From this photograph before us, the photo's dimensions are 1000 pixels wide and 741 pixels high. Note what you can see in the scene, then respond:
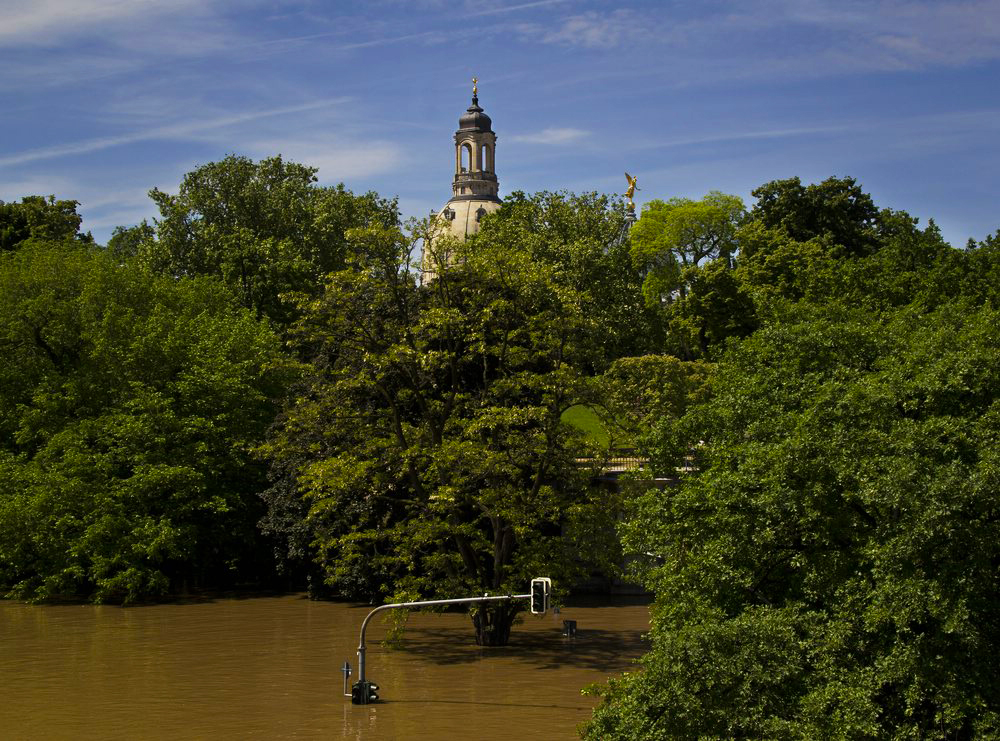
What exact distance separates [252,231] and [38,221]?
72.0ft

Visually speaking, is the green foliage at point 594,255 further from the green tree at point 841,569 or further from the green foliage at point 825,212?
the green tree at point 841,569

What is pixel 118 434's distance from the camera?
49.2m

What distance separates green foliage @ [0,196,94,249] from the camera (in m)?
82.9

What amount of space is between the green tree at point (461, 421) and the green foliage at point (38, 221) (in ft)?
134

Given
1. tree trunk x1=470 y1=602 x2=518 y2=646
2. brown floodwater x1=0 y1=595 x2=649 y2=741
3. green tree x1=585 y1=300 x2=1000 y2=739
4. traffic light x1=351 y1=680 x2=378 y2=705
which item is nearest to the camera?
green tree x1=585 y1=300 x2=1000 y2=739

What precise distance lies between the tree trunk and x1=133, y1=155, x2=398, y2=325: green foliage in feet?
129

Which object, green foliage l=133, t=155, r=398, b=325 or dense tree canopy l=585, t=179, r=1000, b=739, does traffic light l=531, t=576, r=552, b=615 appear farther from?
green foliage l=133, t=155, r=398, b=325

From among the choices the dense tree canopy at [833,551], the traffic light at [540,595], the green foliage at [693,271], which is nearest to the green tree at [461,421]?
the traffic light at [540,595]

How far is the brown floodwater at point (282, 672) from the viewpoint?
1096 inches

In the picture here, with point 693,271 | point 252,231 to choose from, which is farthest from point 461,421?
point 252,231

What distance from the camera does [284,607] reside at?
156ft

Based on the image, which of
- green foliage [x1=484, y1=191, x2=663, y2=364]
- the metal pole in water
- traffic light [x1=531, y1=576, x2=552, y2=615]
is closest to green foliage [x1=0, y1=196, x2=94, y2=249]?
green foliage [x1=484, y1=191, x2=663, y2=364]

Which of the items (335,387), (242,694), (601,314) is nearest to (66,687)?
(242,694)

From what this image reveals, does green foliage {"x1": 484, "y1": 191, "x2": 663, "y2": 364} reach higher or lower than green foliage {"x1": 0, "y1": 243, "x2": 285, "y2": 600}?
higher
